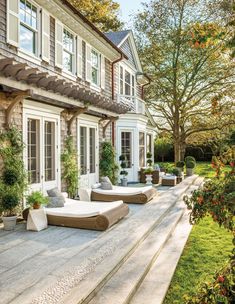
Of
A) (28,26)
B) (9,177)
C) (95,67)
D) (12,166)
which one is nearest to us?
(9,177)

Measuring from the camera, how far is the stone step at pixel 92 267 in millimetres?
3438

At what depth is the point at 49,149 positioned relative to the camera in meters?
9.25

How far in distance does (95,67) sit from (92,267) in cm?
1006

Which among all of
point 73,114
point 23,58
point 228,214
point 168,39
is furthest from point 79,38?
point 168,39

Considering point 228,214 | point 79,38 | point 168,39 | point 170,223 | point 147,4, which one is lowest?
point 170,223

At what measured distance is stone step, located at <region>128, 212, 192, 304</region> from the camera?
12.6 ft

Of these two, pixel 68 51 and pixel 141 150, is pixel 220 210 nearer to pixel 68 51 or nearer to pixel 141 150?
pixel 68 51

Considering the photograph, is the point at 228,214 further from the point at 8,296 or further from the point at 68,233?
the point at 68,233

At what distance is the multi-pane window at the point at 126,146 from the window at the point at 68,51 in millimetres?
5674

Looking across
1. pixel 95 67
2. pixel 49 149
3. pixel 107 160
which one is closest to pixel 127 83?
pixel 95 67

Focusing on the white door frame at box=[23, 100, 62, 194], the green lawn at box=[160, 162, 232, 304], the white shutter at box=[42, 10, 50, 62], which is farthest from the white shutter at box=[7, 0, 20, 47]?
the green lawn at box=[160, 162, 232, 304]

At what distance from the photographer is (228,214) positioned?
2.68 m

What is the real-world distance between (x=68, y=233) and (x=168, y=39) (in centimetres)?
1968

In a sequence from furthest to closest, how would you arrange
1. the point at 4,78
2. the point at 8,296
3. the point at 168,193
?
the point at 168,193
the point at 4,78
the point at 8,296
